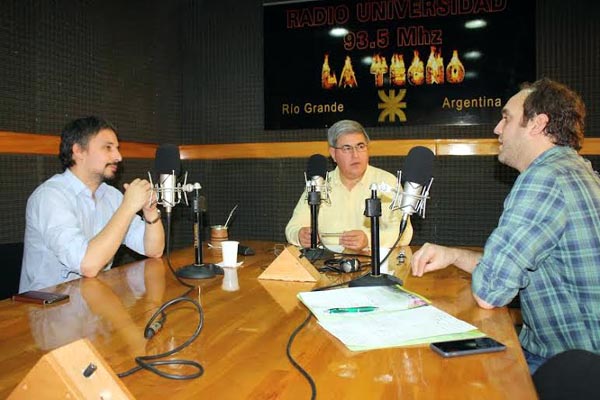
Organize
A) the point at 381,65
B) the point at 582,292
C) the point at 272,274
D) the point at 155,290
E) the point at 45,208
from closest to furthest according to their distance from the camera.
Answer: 1. the point at 582,292
2. the point at 155,290
3. the point at 272,274
4. the point at 45,208
5. the point at 381,65

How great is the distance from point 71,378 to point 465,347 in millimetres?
850

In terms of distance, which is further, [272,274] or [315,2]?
[315,2]

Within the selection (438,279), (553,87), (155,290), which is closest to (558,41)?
(553,87)

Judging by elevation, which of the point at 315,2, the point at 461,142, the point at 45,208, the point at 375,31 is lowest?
the point at 45,208

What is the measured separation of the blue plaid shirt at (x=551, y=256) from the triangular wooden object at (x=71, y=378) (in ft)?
3.80

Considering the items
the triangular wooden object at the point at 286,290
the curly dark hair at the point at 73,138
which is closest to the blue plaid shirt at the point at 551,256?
the triangular wooden object at the point at 286,290

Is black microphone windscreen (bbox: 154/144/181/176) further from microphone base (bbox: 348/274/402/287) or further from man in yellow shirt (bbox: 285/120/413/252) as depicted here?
man in yellow shirt (bbox: 285/120/413/252)

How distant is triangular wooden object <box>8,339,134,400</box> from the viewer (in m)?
0.73

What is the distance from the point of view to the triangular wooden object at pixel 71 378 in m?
0.73

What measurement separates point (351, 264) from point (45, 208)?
143 centimetres

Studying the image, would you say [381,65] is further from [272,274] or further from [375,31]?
[272,274]

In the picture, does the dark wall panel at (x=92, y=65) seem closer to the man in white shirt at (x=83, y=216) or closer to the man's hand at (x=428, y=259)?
the man in white shirt at (x=83, y=216)

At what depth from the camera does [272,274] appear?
1999 mm

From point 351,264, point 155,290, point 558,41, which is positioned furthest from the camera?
point 558,41
